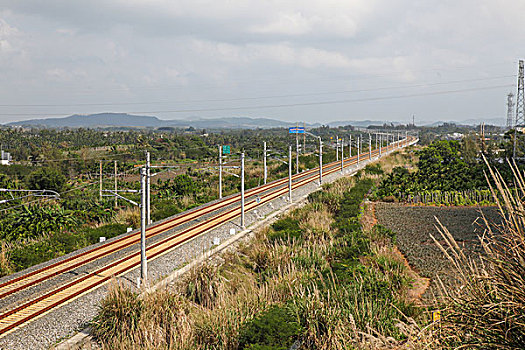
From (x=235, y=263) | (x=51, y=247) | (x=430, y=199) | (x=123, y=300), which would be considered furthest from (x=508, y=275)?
(x=430, y=199)

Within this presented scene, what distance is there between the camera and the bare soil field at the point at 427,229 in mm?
18625

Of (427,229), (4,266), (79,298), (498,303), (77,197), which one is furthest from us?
(77,197)

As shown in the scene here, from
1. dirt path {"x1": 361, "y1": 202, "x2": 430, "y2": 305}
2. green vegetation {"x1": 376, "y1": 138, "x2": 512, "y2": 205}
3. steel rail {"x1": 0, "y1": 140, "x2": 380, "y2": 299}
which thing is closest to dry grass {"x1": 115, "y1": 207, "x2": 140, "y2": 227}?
steel rail {"x1": 0, "y1": 140, "x2": 380, "y2": 299}

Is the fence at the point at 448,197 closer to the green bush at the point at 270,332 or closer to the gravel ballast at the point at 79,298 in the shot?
the gravel ballast at the point at 79,298

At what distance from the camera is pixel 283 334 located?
877cm

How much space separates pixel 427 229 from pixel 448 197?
11.6 meters

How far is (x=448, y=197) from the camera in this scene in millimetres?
36969

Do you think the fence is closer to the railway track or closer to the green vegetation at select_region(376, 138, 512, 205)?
the green vegetation at select_region(376, 138, 512, 205)

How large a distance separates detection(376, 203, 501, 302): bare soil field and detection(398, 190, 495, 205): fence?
5.97 feet

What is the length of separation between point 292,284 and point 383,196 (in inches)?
1119

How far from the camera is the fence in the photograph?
118 feet

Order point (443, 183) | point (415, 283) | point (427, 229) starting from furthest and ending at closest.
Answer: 1. point (443, 183)
2. point (427, 229)
3. point (415, 283)

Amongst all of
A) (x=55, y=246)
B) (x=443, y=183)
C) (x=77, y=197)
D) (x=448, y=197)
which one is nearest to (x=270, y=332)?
(x=55, y=246)

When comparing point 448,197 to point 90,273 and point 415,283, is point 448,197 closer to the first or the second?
point 415,283
